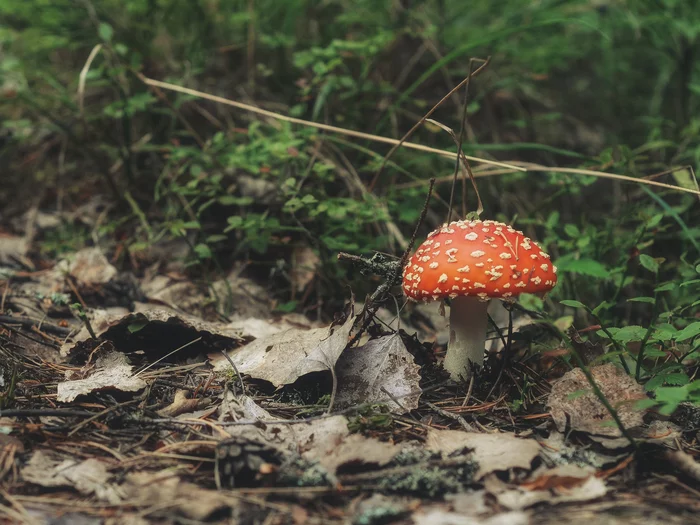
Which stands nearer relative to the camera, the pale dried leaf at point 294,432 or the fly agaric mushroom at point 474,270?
the pale dried leaf at point 294,432

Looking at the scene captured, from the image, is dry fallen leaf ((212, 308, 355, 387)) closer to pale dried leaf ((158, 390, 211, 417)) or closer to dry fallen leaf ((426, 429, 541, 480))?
pale dried leaf ((158, 390, 211, 417))

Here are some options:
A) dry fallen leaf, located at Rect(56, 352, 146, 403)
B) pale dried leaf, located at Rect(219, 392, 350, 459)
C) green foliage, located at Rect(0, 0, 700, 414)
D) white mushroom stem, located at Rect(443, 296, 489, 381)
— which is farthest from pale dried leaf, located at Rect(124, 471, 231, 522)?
green foliage, located at Rect(0, 0, 700, 414)

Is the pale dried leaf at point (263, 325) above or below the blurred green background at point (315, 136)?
below

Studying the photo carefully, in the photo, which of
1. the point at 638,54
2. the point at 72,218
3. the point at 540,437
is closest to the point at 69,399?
the point at 540,437

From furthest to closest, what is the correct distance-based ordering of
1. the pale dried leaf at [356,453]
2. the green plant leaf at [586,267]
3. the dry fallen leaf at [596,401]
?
the green plant leaf at [586,267], the dry fallen leaf at [596,401], the pale dried leaf at [356,453]

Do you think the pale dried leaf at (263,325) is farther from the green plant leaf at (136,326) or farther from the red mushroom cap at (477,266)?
the red mushroom cap at (477,266)

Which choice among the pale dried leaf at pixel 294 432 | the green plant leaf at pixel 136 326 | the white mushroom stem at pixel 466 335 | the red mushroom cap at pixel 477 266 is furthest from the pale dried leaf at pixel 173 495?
the white mushroom stem at pixel 466 335
